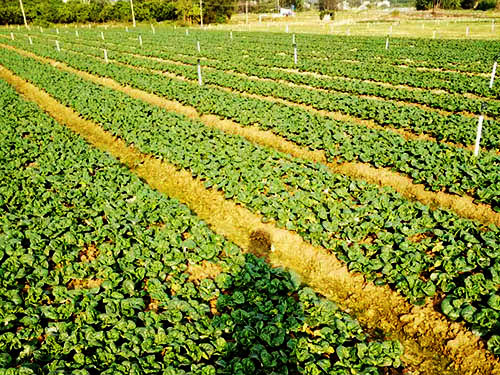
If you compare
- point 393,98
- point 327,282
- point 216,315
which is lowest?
point 327,282

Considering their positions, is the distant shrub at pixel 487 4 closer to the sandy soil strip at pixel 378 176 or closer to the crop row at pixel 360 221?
the sandy soil strip at pixel 378 176

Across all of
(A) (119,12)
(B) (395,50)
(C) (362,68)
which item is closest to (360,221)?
(C) (362,68)

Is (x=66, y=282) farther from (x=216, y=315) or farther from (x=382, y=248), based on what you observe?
(x=382, y=248)

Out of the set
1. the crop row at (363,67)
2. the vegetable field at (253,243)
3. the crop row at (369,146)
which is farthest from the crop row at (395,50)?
the crop row at (369,146)

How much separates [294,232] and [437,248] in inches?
111

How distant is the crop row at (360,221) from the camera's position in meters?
5.84

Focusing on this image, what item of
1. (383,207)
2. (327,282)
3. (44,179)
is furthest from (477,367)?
(44,179)

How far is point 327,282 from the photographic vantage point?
6.96m

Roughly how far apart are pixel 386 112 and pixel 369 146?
151 inches

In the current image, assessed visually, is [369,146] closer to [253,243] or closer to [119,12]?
[253,243]

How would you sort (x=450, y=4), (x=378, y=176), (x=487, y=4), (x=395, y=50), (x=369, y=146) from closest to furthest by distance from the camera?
1. (x=378, y=176)
2. (x=369, y=146)
3. (x=395, y=50)
4. (x=487, y=4)
5. (x=450, y=4)

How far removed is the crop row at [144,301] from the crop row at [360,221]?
1.56 meters

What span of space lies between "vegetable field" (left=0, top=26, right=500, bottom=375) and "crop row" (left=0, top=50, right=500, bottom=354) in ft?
0.13

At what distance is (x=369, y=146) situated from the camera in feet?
37.4
